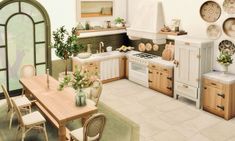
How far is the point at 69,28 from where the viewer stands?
8.99 m

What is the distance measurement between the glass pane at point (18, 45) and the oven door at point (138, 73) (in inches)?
127

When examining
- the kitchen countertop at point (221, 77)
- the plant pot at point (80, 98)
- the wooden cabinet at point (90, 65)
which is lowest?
the plant pot at point (80, 98)

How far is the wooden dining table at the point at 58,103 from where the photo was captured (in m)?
5.07

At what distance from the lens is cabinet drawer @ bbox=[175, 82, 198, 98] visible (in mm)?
7502

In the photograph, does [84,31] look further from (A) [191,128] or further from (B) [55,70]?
(A) [191,128]

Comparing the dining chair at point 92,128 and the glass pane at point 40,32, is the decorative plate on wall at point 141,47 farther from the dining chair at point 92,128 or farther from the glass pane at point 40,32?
the dining chair at point 92,128

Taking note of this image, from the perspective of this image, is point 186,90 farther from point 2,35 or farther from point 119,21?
point 2,35

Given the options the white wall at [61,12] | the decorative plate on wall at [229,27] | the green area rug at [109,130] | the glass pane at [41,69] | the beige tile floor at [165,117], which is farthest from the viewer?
the glass pane at [41,69]

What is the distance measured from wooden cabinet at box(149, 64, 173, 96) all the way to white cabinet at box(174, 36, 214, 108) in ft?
1.05

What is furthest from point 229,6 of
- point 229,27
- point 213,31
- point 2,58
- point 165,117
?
point 2,58

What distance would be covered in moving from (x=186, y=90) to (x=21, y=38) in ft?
16.0

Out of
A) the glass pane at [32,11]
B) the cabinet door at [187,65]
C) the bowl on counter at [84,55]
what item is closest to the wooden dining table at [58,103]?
the bowl on counter at [84,55]

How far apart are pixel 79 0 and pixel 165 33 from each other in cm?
288

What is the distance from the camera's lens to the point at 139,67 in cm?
934
